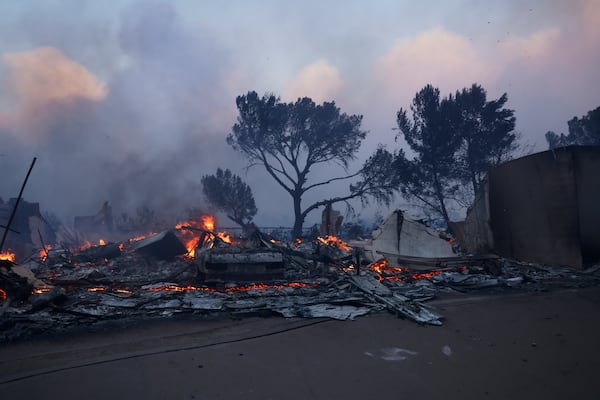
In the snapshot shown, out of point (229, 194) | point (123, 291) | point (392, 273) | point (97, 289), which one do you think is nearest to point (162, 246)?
point (97, 289)

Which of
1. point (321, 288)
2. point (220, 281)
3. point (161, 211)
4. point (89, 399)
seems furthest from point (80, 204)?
point (89, 399)

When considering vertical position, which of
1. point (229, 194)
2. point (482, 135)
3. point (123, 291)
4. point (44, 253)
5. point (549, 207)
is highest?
point (482, 135)

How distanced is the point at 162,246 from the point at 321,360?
1147 cm

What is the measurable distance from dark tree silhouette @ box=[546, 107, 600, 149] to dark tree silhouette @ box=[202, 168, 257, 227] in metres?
24.9

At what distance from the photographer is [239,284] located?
32.9ft

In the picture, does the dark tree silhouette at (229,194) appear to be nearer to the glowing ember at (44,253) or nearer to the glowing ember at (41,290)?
the glowing ember at (44,253)

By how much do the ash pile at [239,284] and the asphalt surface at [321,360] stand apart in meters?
0.59

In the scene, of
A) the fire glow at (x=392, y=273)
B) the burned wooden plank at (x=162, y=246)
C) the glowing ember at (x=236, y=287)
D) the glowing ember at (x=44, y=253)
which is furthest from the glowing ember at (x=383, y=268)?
the glowing ember at (x=44, y=253)

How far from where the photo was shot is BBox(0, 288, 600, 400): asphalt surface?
146 inches

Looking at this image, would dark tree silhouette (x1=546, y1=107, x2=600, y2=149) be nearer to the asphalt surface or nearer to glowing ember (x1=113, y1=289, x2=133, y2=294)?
the asphalt surface

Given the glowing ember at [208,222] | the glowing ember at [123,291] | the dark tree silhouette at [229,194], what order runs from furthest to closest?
the dark tree silhouette at [229,194] < the glowing ember at [208,222] < the glowing ember at [123,291]

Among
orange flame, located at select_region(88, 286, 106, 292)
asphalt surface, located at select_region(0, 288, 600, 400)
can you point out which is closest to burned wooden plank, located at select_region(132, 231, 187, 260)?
orange flame, located at select_region(88, 286, 106, 292)

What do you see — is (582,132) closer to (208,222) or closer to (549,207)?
(549,207)

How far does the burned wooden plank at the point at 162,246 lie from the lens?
1398 centimetres
